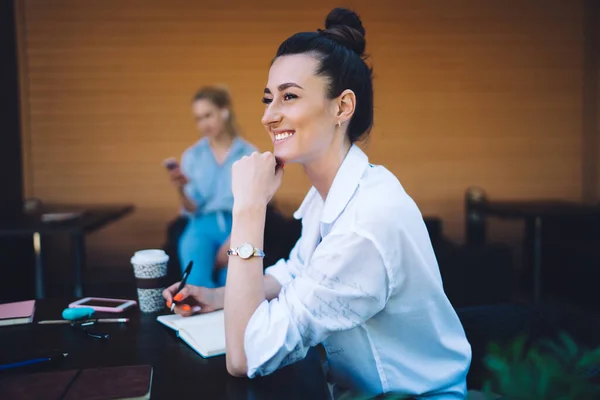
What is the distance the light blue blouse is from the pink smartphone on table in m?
2.36

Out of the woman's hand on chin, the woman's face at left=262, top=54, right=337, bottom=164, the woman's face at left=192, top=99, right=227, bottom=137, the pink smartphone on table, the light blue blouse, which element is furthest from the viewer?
the woman's face at left=192, top=99, right=227, bottom=137

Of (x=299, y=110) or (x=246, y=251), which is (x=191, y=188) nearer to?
(x=299, y=110)

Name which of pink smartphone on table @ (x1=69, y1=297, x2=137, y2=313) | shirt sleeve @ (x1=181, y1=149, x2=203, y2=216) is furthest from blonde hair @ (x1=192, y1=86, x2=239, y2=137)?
pink smartphone on table @ (x1=69, y1=297, x2=137, y2=313)

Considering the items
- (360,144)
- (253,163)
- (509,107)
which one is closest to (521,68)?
(509,107)

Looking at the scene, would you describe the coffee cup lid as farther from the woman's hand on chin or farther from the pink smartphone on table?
the woman's hand on chin

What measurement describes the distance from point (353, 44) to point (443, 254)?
4.16 ft

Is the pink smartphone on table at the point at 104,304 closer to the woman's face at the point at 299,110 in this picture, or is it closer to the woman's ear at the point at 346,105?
the woman's face at the point at 299,110

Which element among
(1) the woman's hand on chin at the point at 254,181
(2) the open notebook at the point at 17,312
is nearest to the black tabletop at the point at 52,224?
(2) the open notebook at the point at 17,312

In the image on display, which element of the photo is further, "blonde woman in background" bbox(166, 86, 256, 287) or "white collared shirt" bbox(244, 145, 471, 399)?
"blonde woman in background" bbox(166, 86, 256, 287)

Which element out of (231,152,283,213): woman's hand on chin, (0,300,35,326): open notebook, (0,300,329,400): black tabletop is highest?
(231,152,283,213): woman's hand on chin

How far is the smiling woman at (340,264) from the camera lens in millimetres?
1273

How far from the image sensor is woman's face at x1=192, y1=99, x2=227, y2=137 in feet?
14.1

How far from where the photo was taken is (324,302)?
1.27 m

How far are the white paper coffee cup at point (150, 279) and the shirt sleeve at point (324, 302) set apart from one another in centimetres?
51
